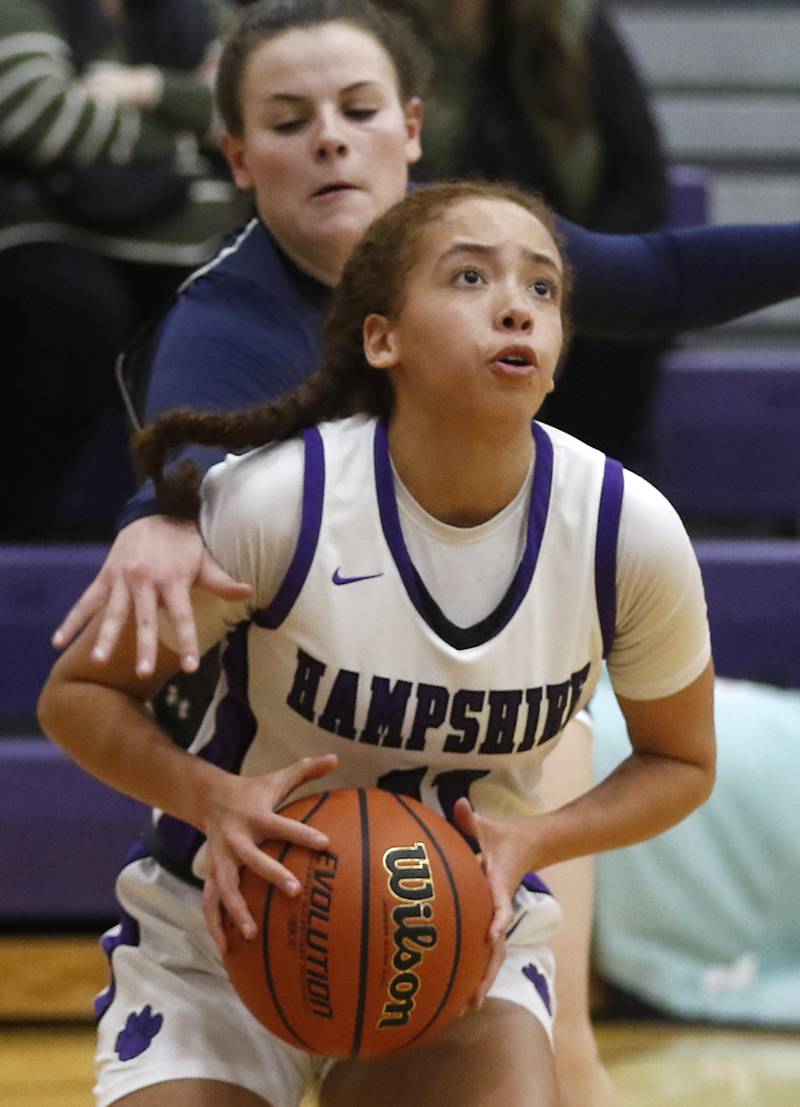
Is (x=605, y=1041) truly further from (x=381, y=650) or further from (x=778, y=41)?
(x=778, y=41)

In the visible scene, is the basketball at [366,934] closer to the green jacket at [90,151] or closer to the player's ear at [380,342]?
the player's ear at [380,342]

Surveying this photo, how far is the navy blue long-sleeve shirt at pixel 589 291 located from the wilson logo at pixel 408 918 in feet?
2.51

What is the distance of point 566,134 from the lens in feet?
13.3

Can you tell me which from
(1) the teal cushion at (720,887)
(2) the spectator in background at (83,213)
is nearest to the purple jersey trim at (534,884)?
(1) the teal cushion at (720,887)

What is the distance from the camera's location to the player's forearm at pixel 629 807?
196cm

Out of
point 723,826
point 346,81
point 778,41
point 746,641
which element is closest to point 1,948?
point 723,826

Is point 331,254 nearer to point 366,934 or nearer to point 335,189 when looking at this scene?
point 335,189

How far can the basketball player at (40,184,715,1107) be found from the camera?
188 centimetres

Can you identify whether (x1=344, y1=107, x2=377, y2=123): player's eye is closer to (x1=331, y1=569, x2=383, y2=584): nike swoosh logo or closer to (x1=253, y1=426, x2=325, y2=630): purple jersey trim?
(x1=253, y1=426, x2=325, y2=630): purple jersey trim

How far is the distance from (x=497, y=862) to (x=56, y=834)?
2073mm

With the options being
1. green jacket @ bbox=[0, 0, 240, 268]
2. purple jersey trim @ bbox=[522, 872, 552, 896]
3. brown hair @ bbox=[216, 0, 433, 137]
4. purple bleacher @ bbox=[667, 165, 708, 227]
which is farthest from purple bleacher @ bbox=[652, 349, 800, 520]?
purple jersey trim @ bbox=[522, 872, 552, 896]

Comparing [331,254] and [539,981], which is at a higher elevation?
[331,254]

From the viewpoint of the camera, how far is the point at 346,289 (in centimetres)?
202

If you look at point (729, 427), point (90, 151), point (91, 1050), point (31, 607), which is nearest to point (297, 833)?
point (91, 1050)
